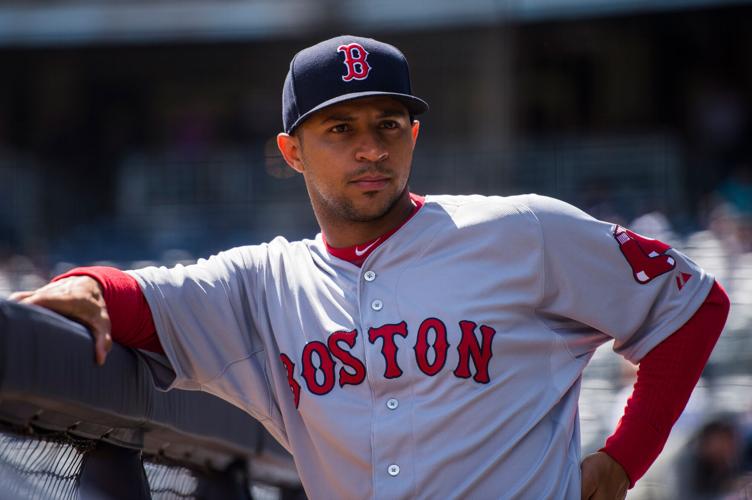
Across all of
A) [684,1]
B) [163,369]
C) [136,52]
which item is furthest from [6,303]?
[136,52]

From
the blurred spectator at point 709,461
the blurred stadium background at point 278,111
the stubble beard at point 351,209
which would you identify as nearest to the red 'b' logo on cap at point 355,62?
the stubble beard at point 351,209

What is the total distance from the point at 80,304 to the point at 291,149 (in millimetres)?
620

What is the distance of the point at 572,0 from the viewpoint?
11.2m

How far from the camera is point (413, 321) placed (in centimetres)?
190

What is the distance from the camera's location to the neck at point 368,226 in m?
2.05

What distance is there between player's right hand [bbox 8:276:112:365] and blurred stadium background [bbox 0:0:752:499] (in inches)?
259

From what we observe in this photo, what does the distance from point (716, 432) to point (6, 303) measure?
11.8ft

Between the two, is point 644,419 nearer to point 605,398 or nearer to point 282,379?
point 282,379

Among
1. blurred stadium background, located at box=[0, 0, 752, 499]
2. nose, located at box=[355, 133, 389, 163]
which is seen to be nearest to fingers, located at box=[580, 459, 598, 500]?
nose, located at box=[355, 133, 389, 163]

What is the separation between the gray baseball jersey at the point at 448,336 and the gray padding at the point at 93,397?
0.09 meters

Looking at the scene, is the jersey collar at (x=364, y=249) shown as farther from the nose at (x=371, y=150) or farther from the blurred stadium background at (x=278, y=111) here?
the blurred stadium background at (x=278, y=111)

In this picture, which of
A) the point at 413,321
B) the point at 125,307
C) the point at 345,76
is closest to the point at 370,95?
the point at 345,76

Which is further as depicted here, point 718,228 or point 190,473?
point 718,228

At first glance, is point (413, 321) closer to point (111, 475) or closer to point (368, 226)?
point (368, 226)
